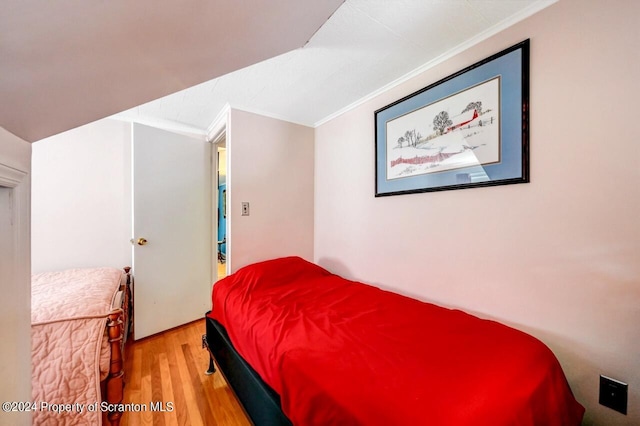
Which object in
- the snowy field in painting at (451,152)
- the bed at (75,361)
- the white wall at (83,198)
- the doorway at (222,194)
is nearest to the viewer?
the bed at (75,361)

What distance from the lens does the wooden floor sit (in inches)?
54.3

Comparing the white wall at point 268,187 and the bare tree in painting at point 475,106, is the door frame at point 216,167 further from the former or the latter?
the bare tree in painting at point 475,106

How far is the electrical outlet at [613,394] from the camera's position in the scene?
96cm

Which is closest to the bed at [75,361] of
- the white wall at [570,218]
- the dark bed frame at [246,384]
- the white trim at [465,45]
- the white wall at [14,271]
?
the dark bed frame at [246,384]

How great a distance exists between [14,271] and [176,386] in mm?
1490

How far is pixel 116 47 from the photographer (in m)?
0.48

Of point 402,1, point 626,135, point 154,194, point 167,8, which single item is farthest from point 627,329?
point 154,194

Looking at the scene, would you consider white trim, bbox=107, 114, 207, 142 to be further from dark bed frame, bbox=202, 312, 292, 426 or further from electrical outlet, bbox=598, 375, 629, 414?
electrical outlet, bbox=598, 375, 629, 414

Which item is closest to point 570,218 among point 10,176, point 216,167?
point 10,176

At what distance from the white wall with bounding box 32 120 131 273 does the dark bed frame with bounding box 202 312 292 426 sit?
4.80ft

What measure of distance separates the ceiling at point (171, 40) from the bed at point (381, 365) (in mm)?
1061

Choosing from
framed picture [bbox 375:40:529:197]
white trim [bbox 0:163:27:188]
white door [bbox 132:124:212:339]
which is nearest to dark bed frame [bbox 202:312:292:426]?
white door [bbox 132:124:212:339]

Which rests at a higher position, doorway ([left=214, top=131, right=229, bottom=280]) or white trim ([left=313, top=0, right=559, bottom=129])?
white trim ([left=313, top=0, right=559, bottom=129])

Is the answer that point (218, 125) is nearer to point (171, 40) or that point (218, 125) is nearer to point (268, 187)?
point (268, 187)
